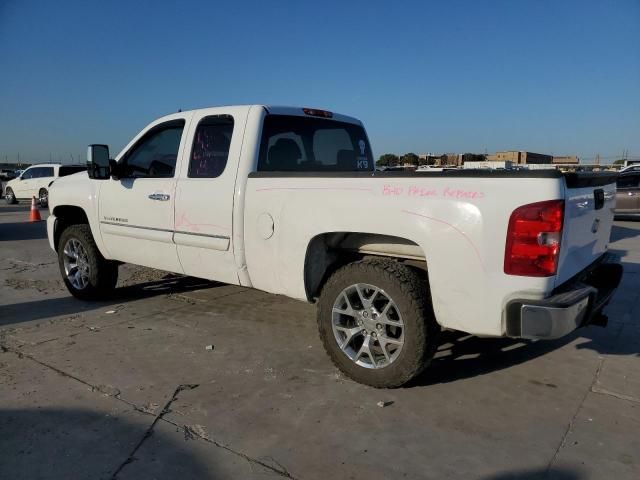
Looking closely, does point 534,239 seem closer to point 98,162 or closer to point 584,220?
point 584,220

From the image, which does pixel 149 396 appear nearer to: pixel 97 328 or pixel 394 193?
pixel 97 328

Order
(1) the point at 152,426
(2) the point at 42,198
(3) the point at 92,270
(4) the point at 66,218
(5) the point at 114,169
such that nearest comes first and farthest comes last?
(1) the point at 152,426, (5) the point at 114,169, (3) the point at 92,270, (4) the point at 66,218, (2) the point at 42,198

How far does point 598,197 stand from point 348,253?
5.86ft

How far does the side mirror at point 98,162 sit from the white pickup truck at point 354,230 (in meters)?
0.01

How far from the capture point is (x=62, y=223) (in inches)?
241

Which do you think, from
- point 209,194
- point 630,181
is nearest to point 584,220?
point 209,194

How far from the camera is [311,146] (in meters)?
4.89

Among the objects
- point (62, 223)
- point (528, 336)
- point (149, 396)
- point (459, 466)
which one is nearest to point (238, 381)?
point (149, 396)

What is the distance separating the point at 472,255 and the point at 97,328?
3589 millimetres

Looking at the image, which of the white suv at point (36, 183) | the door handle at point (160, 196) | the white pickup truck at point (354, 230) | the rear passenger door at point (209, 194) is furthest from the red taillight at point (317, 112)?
the white suv at point (36, 183)

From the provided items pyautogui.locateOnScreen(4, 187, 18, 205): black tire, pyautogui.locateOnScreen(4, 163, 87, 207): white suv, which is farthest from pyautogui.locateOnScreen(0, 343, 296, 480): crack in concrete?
pyautogui.locateOnScreen(4, 187, 18, 205): black tire

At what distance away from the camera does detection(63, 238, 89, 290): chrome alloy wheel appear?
577 cm

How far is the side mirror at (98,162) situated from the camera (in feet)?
16.5

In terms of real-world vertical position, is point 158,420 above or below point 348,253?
below
